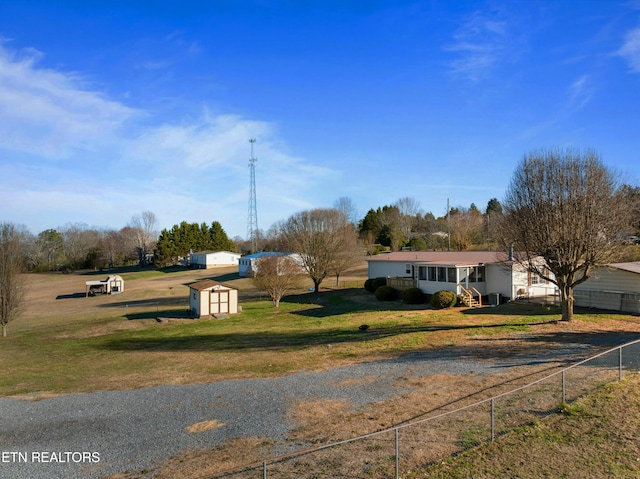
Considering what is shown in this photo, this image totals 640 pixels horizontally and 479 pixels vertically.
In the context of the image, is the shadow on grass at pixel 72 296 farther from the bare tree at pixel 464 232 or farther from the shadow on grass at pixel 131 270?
the bare tree at pixel 464 232

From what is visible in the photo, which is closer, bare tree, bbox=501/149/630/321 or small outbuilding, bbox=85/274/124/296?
bare tree, bbox=501/149/630/321

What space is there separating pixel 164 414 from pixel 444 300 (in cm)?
2355

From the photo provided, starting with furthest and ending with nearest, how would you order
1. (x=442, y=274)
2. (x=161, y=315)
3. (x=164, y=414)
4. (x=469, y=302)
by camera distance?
(x=161, y=315) → (x=442, y=274) → (x=469, y=302) → (x=164, y=414)

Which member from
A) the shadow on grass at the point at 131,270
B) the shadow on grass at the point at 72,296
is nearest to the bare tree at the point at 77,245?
the shadow on grass at the point at 131,270

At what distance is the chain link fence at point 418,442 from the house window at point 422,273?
2439cm

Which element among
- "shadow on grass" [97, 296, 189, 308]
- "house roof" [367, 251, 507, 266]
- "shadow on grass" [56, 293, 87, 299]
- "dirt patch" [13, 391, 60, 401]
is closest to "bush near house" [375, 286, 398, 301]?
"house roof" [367, 251, 507, 266]

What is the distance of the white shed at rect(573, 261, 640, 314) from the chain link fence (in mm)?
17427

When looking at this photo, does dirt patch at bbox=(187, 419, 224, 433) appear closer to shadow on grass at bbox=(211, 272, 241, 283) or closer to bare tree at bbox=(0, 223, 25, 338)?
bare tree at bbox=(0, 223, 25, 338)

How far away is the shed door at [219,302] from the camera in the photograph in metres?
36.2

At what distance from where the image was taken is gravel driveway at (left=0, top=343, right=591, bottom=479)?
30.8 feet

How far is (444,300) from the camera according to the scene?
31438mm

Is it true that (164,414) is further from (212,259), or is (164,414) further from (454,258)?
(212,259)

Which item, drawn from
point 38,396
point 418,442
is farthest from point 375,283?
point 418,442

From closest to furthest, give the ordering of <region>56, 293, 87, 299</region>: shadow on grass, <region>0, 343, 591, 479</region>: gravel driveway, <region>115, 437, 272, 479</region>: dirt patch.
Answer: <region>115, 437, 272, 479</region>: dirt patch
<region>0, 343, 591, 479</region>: gravel driveway
<region>56, 293, 87, 299</region>: shadow on grass
